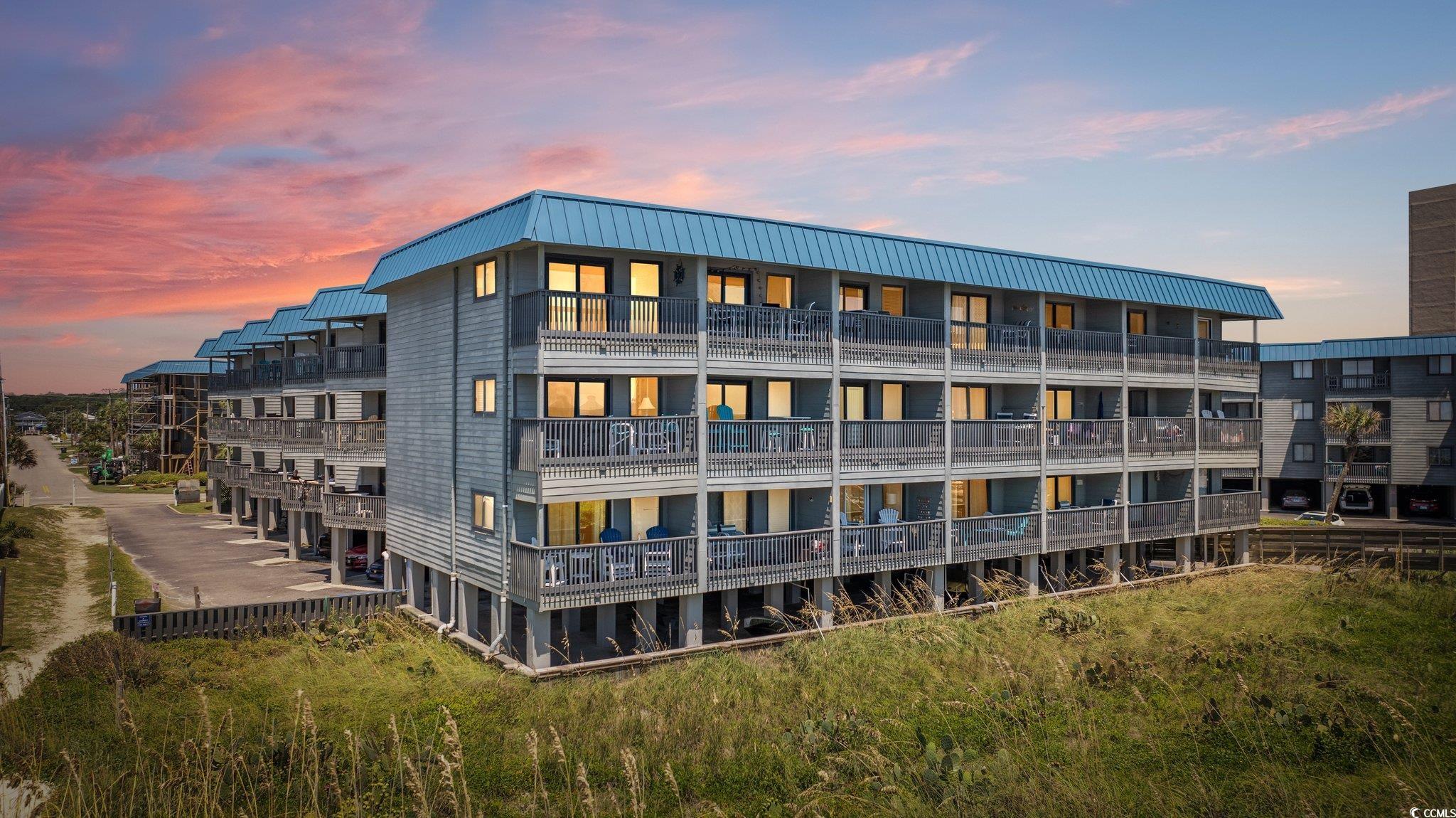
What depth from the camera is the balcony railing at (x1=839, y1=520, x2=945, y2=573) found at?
26.5m

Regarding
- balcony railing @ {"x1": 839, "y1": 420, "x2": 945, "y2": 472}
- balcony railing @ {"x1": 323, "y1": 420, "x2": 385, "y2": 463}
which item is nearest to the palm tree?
balcony railing @ {"x1": 839, "y1": 420, "x2": 945, "y2": 472}

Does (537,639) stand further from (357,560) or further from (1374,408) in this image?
(1374,408)

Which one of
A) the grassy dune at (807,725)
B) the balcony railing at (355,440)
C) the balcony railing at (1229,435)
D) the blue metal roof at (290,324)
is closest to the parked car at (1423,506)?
the balcony railing at (1229,435)

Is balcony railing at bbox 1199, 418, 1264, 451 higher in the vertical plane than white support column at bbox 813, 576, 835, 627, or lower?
higher

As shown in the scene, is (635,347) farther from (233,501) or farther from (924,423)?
(233,501)

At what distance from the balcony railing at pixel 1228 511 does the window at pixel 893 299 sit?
16.0 m

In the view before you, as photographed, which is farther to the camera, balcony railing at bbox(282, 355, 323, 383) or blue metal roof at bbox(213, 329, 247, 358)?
blue metal roof at bbox(213, 329, 247, 358)

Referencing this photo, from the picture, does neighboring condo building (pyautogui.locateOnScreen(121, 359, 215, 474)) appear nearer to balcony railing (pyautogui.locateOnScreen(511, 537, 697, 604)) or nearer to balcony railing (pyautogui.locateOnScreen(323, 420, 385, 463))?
balcony railing (pyautogui.locateOnScreen(323, 420, 385, 463))

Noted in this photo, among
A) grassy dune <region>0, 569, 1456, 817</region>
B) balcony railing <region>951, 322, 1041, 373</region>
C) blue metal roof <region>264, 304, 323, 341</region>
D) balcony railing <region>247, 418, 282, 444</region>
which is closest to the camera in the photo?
grassy dune <region>0, 569, 1456, 817</region>

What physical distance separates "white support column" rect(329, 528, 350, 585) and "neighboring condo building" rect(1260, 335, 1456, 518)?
5889 centimetres

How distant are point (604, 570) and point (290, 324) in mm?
32599

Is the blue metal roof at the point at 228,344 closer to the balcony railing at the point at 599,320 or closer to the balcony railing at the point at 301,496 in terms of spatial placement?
the balcony railing at the point at 301,496

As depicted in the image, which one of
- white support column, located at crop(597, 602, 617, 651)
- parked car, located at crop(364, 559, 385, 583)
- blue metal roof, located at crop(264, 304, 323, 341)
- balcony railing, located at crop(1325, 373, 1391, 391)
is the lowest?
parked car, located at crop(364, 559, 385, 583)

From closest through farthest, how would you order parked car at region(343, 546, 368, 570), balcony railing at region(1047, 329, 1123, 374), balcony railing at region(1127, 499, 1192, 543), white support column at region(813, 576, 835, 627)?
white support column at region(813, 576, 835, 627)
balcony railing at region(1047, 329, 1123, 374)
balcony railing at region(1127, 499, 1192, 543)
parked car at region(343, 546, 368, 570)
